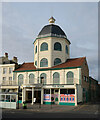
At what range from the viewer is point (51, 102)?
24578 millimetres

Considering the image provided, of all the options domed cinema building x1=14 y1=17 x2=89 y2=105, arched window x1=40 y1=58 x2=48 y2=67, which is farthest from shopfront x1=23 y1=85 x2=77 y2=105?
arched window x1=40 y1=58 x2=48 y2=67

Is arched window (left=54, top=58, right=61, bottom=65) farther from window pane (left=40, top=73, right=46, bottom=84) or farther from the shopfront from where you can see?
the shopfront

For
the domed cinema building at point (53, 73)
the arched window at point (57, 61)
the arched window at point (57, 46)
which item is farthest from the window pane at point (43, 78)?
the arched window at point (57, 46)

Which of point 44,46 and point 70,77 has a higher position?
point 44,46

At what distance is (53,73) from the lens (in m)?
27.1

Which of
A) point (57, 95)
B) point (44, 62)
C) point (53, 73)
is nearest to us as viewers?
point (57, 95)

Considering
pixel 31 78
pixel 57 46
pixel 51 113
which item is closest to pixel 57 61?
pixel 57 46

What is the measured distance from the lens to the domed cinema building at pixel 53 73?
24.6 metres

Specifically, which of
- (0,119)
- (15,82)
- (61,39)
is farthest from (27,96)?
(0,119)

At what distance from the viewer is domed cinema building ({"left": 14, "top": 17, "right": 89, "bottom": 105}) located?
24644 mm

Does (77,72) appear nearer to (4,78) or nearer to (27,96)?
(27,96)

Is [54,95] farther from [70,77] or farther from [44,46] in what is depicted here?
[44,46]

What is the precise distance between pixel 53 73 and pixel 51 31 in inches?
323

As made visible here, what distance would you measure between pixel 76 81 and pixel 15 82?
11.9 m
